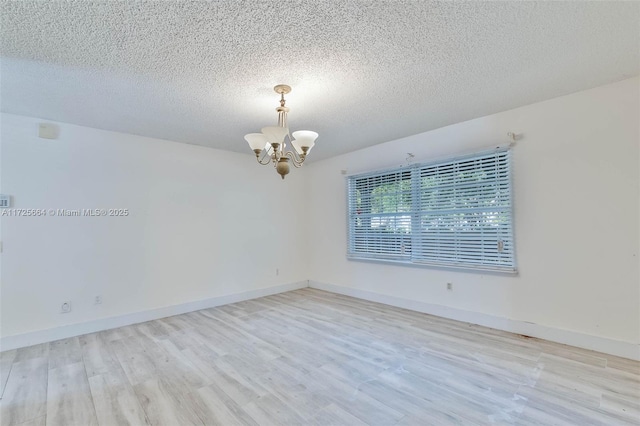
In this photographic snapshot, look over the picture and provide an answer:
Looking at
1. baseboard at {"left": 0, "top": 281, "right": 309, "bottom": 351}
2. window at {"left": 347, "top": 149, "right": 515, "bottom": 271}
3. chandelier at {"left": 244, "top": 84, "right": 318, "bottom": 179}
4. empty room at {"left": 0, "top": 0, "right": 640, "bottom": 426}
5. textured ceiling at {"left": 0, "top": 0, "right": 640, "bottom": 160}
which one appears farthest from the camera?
window at {"left": 347, "top": 149, "right": 515, "bottom": 271}

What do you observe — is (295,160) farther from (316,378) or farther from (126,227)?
(126,227)

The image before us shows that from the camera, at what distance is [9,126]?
3119 mm

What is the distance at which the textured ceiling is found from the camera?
1695 millimetres

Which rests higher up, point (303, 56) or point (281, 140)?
point (303, 56)

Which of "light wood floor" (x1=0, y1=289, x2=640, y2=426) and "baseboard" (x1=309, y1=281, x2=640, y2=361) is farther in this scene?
"baseboard" (x1=309, y1=281, x2=640, y2=361)

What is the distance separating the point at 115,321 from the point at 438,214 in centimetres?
440

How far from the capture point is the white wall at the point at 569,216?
2.60 meters

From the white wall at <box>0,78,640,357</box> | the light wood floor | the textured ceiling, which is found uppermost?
the textured ceiling

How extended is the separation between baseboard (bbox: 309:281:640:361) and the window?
1.93ft

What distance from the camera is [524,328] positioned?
312cm

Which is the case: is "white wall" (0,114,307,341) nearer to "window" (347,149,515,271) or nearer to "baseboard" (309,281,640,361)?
"window" (347,149,515,271)

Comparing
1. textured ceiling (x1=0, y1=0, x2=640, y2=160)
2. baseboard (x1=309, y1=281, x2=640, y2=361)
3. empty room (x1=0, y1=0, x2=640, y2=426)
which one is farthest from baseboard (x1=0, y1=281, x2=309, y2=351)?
textured ceiling (x1=0, y1=0, x2=640, y2=160)

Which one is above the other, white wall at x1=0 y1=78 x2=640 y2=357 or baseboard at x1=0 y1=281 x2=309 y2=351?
white wall at x1=0 y1=78 x2=640 y2=357

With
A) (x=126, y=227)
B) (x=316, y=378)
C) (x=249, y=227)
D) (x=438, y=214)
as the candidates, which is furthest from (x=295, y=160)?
(x=126, y=227)
